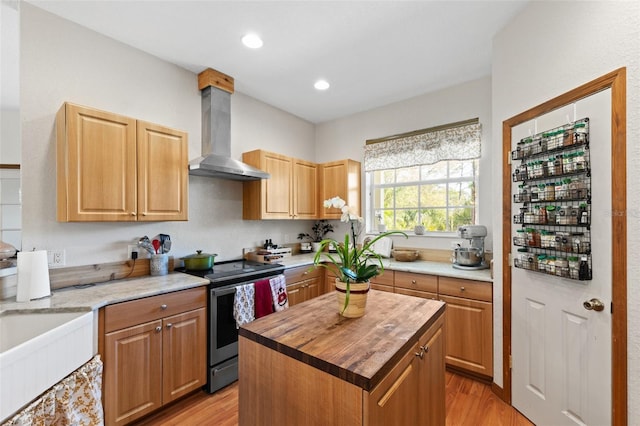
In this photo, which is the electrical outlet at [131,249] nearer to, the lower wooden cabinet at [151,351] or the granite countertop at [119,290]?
the granite countertop at [119,290]

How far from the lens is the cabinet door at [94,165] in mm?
1895

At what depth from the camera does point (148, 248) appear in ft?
7.69

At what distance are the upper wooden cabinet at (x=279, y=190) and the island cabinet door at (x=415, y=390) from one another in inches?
87.7

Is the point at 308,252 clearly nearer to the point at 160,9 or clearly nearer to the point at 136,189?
the point at 136,189

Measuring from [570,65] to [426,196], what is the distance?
1.91 meters

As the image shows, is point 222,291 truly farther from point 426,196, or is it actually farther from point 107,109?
point 426,196

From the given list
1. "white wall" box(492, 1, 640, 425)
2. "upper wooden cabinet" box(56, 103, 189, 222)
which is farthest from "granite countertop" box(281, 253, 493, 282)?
"upper wooden cabinet" box(56, 103, 189, 222)

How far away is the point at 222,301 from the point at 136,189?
113 centimetres

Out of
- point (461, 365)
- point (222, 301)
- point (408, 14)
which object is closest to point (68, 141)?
point (222, 301)

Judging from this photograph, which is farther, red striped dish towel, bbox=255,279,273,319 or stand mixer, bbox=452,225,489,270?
stand mixer, bbox=452,225,489,270

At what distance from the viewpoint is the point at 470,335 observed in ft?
7.88

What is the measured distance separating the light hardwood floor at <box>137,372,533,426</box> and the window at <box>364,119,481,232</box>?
166cm

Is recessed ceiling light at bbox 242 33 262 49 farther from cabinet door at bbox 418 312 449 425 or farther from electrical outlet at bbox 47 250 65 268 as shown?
cabinet door at bbox 418 312 449 425

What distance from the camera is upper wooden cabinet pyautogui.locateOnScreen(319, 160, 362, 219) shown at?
12.1ft
